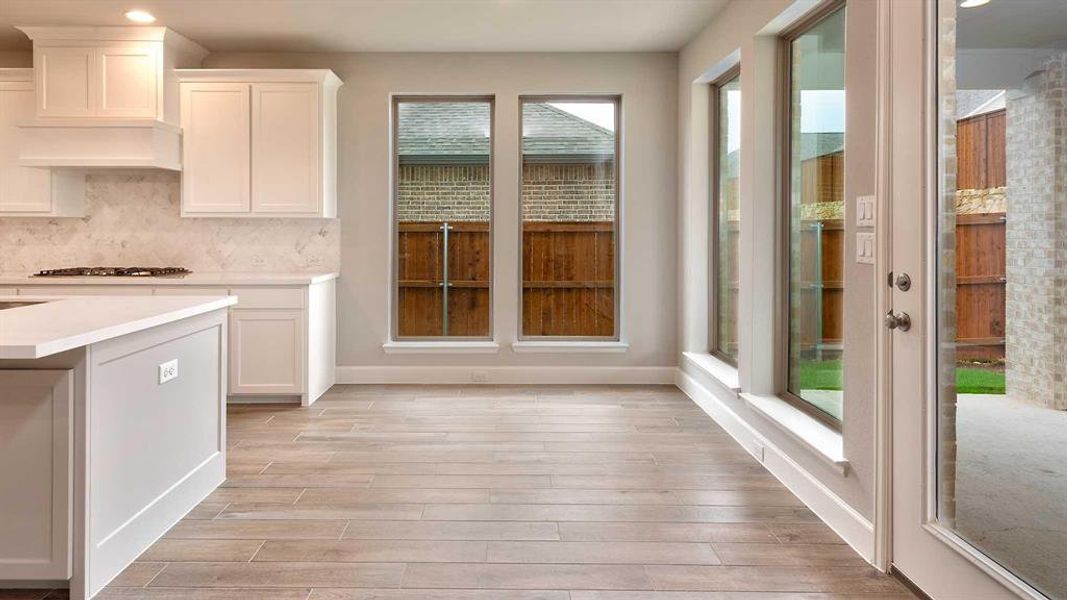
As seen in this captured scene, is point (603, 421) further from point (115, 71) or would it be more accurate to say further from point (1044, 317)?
point (115, 71)

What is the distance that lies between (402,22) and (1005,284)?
3789 mm

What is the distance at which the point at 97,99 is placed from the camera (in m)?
4.58

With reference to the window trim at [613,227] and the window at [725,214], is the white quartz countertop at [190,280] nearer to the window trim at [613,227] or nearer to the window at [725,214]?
the window trim at [613,227]

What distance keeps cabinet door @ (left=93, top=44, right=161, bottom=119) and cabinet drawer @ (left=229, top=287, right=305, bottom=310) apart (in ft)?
4.40

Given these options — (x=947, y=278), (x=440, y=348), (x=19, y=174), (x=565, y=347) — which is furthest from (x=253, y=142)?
(x=947, y=278)

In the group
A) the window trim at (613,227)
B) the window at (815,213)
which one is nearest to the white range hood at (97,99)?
the window trim at (613,227)

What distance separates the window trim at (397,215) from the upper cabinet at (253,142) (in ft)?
2.05

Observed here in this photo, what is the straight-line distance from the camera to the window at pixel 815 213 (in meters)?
3.03

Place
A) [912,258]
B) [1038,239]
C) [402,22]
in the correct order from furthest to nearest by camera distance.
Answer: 1. [402,22]
2. [912,258]
3. [1038,239]

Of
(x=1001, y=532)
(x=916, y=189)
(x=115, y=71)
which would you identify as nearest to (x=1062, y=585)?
(x=1001, y=532)

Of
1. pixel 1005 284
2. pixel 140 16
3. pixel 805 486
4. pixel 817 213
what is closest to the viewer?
pixel 1005 284

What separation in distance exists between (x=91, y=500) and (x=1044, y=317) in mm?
2617

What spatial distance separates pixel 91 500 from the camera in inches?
Answer: 81.1

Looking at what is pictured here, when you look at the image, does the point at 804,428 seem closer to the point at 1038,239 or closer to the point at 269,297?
the point at 1038,239
